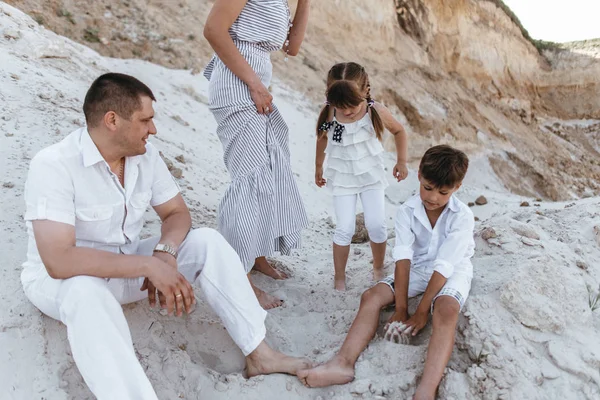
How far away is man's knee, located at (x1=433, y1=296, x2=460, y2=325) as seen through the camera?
89.1 inches

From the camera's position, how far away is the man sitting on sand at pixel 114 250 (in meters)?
1.83

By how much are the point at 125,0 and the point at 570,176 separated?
996 centimetres

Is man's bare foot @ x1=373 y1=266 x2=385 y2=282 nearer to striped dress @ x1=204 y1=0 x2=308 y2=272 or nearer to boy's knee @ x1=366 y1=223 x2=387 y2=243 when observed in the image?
boy's knee @ x1=366 y1=223 x2=387 y2=243

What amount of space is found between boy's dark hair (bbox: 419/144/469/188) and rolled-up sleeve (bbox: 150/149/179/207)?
1209 mm

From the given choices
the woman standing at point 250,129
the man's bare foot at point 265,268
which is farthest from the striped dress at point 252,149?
the man's bare foot at point 265,268

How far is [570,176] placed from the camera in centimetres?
1166

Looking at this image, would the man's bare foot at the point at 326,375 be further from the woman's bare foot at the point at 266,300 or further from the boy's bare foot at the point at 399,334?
the woman's bare foot at the point at 266,300

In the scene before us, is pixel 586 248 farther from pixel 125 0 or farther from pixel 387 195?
pixel 125 0

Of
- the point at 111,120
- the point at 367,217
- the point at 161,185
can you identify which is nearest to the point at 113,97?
the point at 111,120

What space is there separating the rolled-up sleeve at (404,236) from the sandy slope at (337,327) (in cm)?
39

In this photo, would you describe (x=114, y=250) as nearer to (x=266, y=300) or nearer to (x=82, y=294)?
(x=82, y=294)

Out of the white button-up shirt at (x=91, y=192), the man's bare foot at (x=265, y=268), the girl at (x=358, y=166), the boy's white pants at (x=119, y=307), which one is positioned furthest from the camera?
the man's bare foot at (x=265, y=268)

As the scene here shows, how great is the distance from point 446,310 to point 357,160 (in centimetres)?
125

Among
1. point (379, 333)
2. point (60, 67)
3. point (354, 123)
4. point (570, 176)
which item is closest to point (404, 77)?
point (570, 176)
